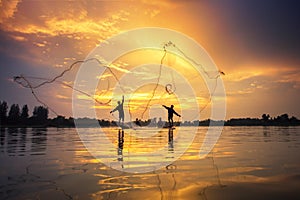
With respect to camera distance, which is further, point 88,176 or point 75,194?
point 88,176

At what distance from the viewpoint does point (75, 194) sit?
8766mm

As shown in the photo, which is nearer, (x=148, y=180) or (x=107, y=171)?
(x=148, y=180)

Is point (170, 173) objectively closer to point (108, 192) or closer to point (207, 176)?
point (207, 176)

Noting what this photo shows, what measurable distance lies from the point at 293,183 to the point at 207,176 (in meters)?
3.04

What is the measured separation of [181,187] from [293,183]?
158 inches

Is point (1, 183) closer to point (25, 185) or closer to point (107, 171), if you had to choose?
point (25, 185)

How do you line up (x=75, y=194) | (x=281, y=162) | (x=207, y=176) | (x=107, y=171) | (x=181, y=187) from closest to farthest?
(x=75, y=194) → (x=181, y=187) → (x=207, y=176) → (x=107, y=171) → (x=281, y=162)

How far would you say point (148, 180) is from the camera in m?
10.8

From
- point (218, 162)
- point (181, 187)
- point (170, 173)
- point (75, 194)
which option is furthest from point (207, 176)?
point (75, 194)

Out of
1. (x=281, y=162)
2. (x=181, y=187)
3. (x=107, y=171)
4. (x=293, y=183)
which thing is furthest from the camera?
(x=281, y=162)

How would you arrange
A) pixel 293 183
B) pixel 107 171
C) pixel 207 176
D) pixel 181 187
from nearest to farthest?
pixel 181 187
pixel 293 183
pixel 207 176
pixel 107 171

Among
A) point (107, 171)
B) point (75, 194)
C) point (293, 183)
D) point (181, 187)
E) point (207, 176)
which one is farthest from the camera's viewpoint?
point (107, 171)

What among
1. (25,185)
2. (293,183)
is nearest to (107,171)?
(25,185)

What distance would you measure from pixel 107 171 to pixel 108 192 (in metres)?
3.95
